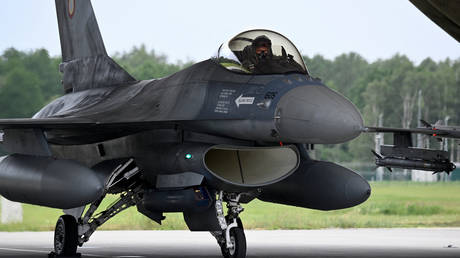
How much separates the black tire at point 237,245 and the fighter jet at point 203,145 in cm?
1

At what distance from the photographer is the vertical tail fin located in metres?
12.5

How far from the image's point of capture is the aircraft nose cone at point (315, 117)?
8.50 m

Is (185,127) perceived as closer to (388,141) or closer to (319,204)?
(319,204)

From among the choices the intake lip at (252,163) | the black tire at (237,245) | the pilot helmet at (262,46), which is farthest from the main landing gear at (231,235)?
the pilot helmet at (262,46)

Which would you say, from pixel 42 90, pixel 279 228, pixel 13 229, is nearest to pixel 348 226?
pixel 279 228

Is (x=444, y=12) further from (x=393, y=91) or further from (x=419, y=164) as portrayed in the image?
(x=393, y=91)

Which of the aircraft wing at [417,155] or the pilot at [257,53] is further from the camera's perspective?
the aircraft wing at [417,155]

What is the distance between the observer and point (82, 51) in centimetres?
1308

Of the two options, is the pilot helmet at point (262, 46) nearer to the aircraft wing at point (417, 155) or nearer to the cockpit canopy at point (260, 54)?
the cockpit canopy at point (260, 54)

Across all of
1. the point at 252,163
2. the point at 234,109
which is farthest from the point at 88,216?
the point at 234,109

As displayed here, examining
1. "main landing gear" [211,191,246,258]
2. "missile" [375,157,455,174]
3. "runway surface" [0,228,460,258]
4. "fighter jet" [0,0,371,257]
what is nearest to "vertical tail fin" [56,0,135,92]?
"fighter jet" [0,0,371,257]

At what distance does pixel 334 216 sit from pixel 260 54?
13568 millimetres

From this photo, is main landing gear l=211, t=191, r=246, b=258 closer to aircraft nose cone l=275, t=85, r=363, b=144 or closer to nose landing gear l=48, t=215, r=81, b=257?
aircraft nose cone l=275, t=85, r=363, b=144

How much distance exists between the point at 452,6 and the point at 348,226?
830 centimetres
